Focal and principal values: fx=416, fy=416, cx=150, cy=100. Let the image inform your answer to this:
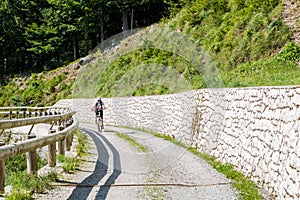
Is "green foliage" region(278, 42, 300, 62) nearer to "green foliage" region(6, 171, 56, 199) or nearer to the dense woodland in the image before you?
"green foliage" region(6, 171, 56, 199)

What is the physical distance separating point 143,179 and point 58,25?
150ft

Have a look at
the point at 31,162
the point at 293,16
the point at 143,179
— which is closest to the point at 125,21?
the point at 293,16

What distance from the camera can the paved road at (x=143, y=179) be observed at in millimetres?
6762

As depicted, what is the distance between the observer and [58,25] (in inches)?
2013

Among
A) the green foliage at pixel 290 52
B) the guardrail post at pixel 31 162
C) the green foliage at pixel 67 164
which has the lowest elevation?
the green foliage at pixel 67 164

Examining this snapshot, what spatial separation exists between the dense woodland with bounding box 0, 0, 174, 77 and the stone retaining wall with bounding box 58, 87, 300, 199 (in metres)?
31.4

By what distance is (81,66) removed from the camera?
4444cm

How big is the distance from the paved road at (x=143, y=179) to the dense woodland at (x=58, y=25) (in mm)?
34882

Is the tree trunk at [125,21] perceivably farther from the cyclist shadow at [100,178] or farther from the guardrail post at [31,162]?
the guardrail post at [31,162]

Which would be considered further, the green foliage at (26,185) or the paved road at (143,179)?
the paved road at (143,179)

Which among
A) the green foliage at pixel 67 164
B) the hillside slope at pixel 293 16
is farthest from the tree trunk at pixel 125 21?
the green foliage at pixel 67 164

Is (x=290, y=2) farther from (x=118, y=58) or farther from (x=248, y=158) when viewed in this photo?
(x=118, y=58)

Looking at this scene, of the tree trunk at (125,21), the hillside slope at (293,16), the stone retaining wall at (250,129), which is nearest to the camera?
the stone retaining wall at (250,129)

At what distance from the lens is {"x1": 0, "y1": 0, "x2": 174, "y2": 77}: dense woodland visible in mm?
47875
